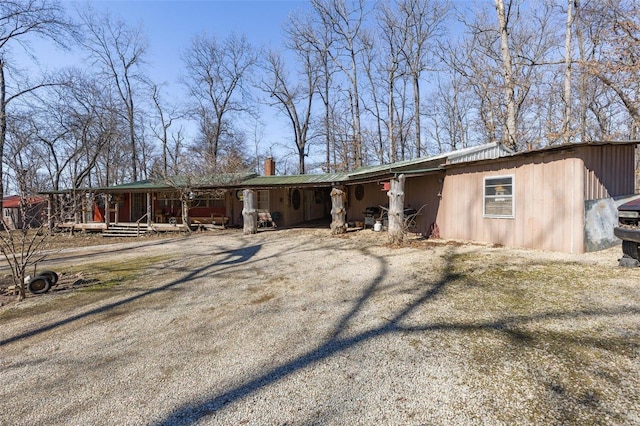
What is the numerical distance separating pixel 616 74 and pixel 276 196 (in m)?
15.0

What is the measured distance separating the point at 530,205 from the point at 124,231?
651 inches

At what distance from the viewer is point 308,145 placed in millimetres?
27406

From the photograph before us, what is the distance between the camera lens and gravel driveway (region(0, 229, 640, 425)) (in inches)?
81.0

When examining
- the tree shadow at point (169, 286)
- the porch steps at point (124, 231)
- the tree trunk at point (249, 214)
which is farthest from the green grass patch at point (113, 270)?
the porch steps at point (124, 231)

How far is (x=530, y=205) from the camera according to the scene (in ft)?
22.2

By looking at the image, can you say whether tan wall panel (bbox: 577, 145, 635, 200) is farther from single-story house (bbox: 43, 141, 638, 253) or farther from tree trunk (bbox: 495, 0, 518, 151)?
tree trunk (bbox: 495, 0, 518, 151)

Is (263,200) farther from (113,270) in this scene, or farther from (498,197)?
(498,197)

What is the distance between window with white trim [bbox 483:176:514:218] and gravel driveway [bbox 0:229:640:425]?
209cm

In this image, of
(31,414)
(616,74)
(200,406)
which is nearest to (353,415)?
(200,406)

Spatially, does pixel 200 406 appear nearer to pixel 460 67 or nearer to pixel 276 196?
pixel 276 196

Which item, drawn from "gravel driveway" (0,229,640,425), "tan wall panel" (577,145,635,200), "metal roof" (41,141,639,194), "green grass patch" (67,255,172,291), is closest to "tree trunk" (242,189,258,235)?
"metal roof" (41,141,639,194)

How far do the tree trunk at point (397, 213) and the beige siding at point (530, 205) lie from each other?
5.40 ft

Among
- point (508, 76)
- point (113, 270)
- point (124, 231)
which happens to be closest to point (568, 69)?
point (508, 76)

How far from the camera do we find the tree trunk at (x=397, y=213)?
8211mm
